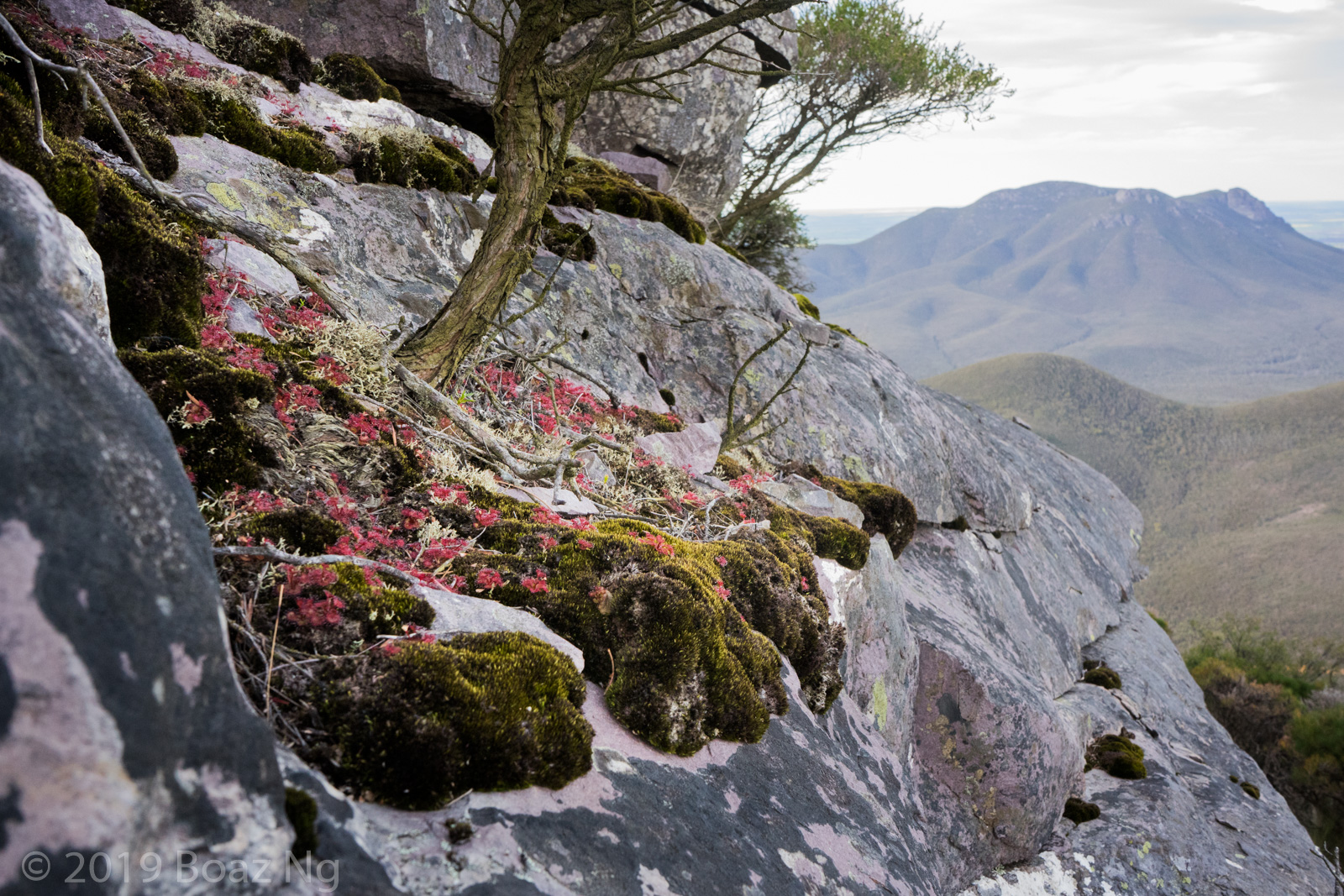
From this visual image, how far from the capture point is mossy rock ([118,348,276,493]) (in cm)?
352

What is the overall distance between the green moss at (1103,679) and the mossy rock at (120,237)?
15.7 m

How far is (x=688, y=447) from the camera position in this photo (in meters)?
8.45

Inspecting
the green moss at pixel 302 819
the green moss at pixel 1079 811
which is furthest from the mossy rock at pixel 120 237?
the green moss at pixel 1079 811

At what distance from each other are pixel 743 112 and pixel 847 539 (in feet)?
50.6

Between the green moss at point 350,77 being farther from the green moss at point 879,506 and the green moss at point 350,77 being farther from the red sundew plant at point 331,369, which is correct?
the green moss at point 879,506

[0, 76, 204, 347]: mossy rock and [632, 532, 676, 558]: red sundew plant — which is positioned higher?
[0, 76, 204, 347]: mossy rock

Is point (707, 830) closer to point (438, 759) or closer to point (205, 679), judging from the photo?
point (438, 759)

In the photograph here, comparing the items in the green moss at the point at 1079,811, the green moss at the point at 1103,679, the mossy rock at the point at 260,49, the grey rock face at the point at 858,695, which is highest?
the mossy rock at the point at 260,49

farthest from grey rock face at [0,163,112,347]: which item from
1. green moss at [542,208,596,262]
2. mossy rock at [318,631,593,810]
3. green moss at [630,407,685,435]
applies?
green moss at [542,208,596,262]

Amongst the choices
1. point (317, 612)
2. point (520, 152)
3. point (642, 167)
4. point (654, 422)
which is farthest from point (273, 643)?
point (642, 167)

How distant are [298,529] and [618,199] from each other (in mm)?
10528

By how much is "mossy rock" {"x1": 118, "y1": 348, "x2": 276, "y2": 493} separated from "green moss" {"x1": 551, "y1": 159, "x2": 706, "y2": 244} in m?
7.99

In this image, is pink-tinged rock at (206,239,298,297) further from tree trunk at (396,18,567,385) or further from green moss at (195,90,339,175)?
green moss at (195,90,339,175)

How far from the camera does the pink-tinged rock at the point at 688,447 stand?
25.9 ft
